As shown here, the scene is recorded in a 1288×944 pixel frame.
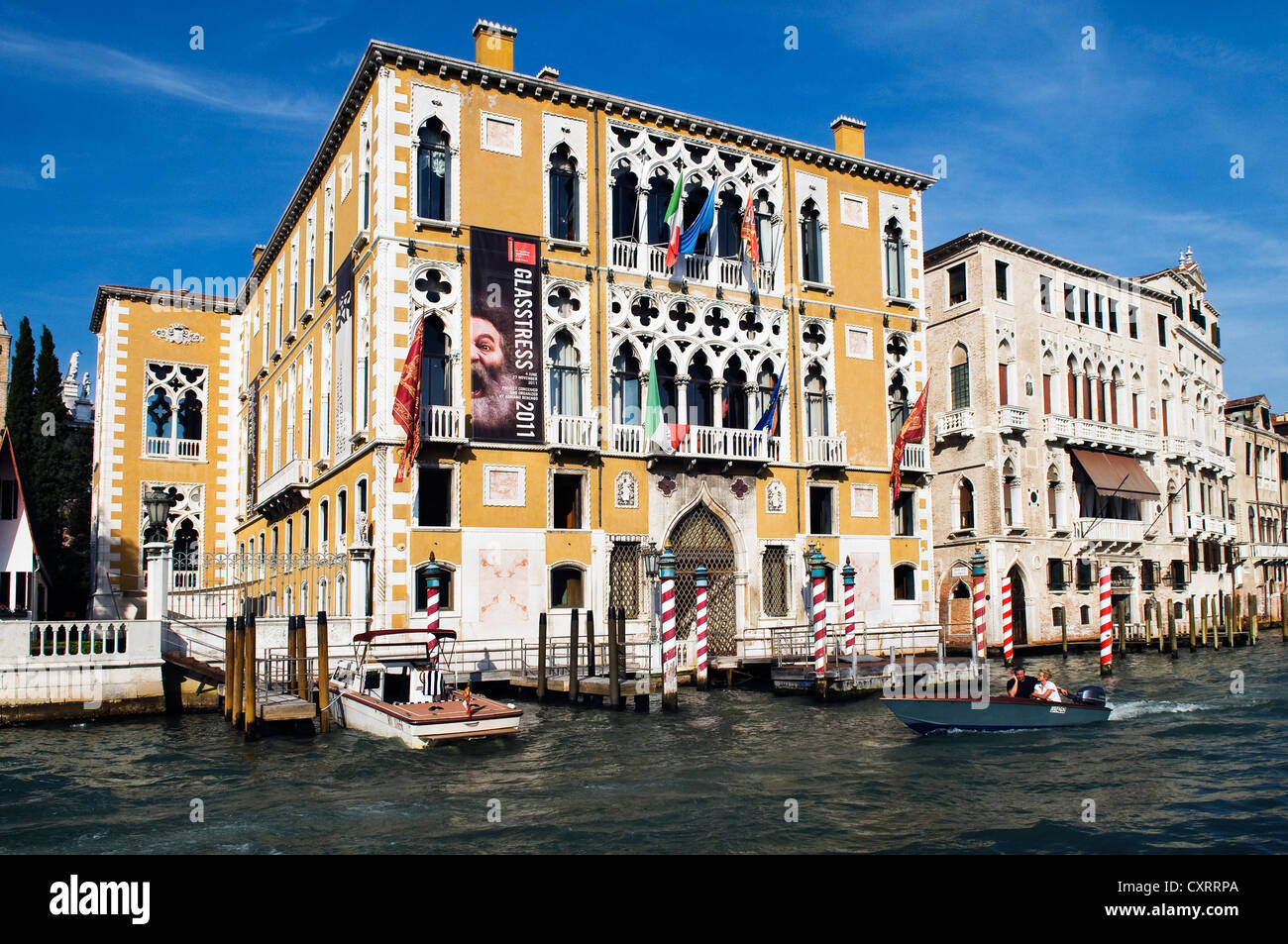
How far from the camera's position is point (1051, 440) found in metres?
35.9

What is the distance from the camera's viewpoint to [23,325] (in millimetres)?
35219

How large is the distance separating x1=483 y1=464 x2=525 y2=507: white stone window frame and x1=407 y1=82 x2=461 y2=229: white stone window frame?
522 cm

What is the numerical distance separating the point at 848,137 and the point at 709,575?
1280 centimetres

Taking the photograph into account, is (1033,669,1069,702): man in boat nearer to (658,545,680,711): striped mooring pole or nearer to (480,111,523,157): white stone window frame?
(658,545,680,711): striped mooring pole

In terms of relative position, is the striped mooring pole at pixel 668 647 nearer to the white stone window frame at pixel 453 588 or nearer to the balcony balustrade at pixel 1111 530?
the white stone window frame at pixel 453 588

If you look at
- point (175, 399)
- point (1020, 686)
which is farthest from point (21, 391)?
point (1020, 686)

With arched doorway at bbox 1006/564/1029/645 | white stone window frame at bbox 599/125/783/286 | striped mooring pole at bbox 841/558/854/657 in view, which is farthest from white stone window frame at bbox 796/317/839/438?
arched doorway at bbox 1006/564/1029/645

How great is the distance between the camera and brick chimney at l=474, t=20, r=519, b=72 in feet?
79.8

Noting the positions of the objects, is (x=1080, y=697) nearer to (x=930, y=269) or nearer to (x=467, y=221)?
(x=467, y=221)

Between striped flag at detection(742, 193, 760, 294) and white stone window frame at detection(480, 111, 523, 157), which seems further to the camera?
striped flag at detection(742, 193, 760, 294)

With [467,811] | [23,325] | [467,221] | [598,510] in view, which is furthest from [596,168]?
[23,325]

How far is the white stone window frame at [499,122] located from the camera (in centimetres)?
2373

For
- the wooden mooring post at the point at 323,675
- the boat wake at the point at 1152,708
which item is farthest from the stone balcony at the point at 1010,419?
the wooden mooring post at the point at 323,675
